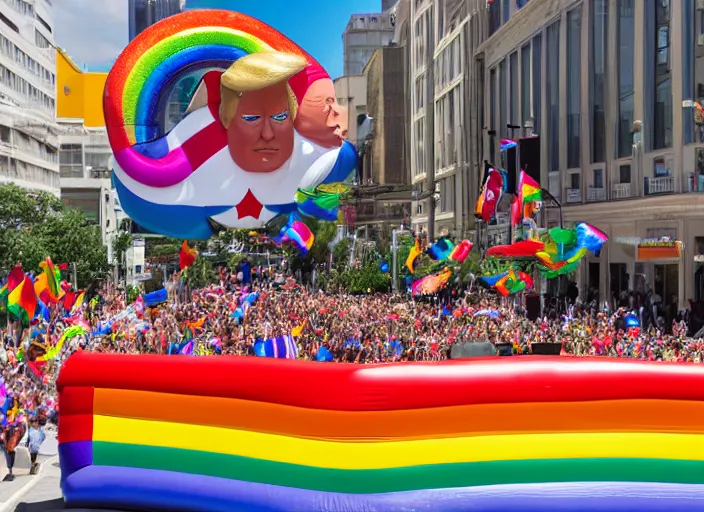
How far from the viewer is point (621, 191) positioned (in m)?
29.4

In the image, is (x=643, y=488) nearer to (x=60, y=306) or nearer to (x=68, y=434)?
(x=68, y=434)

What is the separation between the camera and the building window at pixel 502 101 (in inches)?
1650

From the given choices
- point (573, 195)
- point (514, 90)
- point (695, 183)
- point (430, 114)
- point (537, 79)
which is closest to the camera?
point (695, 183)

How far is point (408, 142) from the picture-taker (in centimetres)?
6281

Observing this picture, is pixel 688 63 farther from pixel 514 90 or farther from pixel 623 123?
pixel 514 90

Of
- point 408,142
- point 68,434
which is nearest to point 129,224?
point 408,142

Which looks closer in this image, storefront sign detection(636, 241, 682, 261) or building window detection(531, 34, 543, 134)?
storefront sign detection(636, 241, 682, 261)

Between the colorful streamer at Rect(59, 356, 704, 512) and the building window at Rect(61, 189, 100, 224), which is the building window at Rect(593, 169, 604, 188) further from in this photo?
the building window at Rect(61, 189, 100, 224)

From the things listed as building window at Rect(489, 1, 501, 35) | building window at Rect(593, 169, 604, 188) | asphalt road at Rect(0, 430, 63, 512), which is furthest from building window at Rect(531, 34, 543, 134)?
asphalt road at Rect(0, 430, 63, 512)

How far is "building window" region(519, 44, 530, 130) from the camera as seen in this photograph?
1503 inches

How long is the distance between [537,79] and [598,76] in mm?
5834

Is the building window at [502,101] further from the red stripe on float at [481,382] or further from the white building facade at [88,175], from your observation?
the red stripe on float at [481,382]

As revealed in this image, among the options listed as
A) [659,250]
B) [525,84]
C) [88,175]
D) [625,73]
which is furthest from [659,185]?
[88,175]

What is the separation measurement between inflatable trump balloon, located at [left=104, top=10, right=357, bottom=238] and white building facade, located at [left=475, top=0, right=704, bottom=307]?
1025 cm
